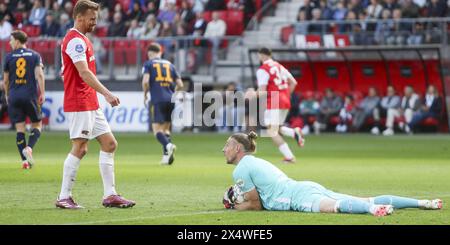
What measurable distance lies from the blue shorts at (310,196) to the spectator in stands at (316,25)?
23501 millimetres

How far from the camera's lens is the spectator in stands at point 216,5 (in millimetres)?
38344

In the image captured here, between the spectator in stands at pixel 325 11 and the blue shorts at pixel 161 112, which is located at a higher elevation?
the spectator in stands at pixel 325 11

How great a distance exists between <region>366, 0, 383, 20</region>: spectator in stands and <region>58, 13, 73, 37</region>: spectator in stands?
10.9 metres

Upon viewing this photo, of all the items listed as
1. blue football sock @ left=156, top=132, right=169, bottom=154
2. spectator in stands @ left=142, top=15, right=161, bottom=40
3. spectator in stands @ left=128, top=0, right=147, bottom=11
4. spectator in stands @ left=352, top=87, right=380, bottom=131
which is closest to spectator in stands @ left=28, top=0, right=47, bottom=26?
spectator in stands @ left=128, top=0, right=147, bottom=11

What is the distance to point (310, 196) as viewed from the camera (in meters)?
11.4

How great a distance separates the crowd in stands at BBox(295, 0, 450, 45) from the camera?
3316 cm

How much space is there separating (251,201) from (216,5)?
89.5 ft

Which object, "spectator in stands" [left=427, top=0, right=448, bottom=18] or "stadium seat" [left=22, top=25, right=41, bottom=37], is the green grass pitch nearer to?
"spectator in stands" [left=427, top=0, right=448, bottom=18]

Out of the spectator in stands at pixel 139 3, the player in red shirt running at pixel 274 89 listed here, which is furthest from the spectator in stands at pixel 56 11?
the player in red shirt running at pixel 274 89

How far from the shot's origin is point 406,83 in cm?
3538

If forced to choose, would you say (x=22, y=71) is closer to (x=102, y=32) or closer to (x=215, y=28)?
(x=215, y=28)

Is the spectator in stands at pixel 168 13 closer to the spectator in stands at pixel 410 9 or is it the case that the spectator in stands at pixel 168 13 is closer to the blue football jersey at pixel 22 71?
the spectator in stands at pixel 410 9

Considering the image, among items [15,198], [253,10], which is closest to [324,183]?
[15,198]
